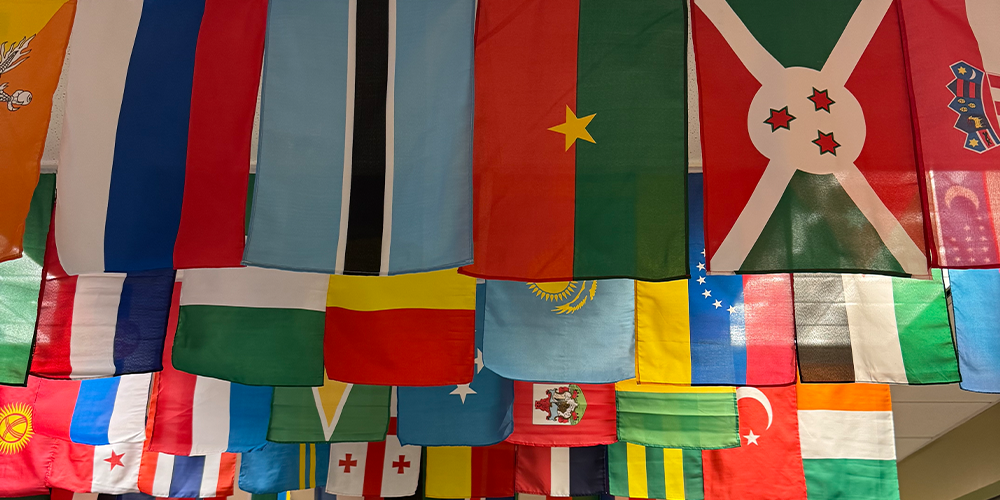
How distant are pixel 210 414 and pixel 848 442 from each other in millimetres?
4790

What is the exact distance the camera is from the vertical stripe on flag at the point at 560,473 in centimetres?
592

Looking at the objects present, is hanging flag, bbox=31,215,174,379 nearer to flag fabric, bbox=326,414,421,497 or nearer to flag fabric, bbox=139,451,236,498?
flag fabric, bbox=139,451,236,498

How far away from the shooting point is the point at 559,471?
597 centimetres

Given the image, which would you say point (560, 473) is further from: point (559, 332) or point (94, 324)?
point (94, 324)

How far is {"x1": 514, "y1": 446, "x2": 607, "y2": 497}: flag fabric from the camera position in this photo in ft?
19.5

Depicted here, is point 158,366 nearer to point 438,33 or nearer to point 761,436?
point 438,33

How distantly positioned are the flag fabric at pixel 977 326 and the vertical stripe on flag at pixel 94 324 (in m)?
5.25

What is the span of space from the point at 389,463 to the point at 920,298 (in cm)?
427

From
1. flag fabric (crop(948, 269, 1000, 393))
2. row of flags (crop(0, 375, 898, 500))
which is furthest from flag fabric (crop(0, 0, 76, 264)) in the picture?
flag fabric (crop(948, 269, 1000, 393))

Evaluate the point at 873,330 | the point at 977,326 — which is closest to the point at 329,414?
the point at 873,330

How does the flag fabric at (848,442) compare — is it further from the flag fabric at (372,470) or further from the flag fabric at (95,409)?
the flag fabric at (95,409)

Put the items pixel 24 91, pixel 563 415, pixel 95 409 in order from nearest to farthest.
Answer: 1. pixel 24 91
2. pixel 563 415
3. pixel 95 409

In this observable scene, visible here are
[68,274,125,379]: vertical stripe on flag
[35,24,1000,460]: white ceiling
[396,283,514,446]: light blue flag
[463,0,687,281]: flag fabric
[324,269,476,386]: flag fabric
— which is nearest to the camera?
[463,0,687,281]: flag fabric

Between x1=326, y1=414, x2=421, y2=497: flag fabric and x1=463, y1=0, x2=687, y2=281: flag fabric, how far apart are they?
11.3 feet
